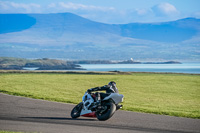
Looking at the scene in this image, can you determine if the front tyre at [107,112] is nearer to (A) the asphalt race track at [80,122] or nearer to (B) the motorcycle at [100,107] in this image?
(B) the motorcycle at [100,107]

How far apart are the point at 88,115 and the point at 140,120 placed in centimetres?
190

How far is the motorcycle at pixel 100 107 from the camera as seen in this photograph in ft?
44.5

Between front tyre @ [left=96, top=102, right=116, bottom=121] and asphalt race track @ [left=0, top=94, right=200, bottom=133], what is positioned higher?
front tyre @ [left=96, top=102, right=116, bottom=121]

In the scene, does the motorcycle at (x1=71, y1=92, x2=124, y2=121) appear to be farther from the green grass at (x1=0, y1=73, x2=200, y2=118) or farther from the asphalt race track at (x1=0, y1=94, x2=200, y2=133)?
the green grass at (x1=0, y1=73, x2=200, y2=118)

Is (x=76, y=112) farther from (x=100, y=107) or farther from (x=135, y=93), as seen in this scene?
(x=135, y=93)

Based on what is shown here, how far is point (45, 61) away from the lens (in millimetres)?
161000

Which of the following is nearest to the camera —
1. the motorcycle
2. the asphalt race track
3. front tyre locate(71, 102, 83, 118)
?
the asphalt race track

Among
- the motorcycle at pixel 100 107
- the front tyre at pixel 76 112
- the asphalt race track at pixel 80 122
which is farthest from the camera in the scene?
the front tyre at pixel 76 112

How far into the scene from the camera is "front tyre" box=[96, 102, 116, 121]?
13.4 metres

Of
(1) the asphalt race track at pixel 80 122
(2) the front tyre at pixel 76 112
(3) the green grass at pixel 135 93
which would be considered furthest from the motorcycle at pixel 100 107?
(3) the green grass at pixel 135 93

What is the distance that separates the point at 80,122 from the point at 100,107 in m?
0.88

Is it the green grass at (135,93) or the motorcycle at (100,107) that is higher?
the motorcycle at (100,107)

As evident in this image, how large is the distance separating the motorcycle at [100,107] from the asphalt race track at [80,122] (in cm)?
21

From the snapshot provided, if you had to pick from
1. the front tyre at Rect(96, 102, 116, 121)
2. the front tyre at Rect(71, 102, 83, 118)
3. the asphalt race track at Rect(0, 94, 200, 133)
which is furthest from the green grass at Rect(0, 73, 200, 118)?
the front tyre at Rect(96, 102, 116, 121)
